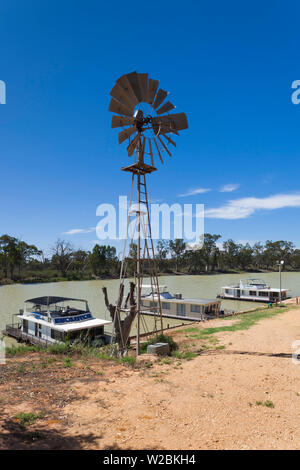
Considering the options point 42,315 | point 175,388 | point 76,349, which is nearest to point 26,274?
point 42,315

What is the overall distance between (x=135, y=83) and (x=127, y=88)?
0.41 metres

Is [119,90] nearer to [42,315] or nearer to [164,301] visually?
[42,315]

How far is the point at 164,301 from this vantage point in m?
33.1

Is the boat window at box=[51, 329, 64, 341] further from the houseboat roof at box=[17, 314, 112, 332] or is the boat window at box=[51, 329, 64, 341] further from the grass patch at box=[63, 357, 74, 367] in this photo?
the grass patch at box=[63, 357, 74, 367]

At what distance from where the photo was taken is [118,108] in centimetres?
1377

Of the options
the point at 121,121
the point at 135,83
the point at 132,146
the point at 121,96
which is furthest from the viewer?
the point at 132,146


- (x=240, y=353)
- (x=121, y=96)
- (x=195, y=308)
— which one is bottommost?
(x=195, y=308)

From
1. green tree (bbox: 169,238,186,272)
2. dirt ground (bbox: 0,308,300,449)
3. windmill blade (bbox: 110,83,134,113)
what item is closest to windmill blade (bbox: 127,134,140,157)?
windmill blade (bbox: 110,83,134,113)

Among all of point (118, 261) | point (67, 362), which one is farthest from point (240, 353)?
point (118, 261)

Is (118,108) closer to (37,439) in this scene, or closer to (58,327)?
(37,439)

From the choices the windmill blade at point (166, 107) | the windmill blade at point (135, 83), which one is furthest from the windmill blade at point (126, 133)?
the windmill blade at point (166, 107)

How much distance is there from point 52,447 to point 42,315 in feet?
53.8

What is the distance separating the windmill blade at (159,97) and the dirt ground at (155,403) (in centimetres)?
1119

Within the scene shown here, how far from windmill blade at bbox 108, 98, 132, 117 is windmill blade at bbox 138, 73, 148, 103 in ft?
2.88
